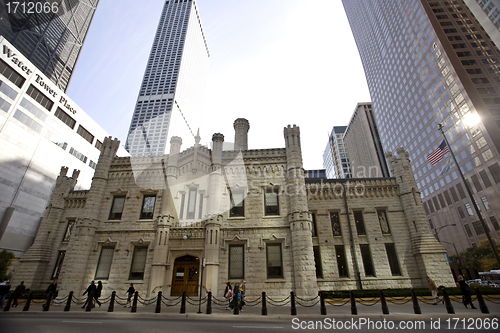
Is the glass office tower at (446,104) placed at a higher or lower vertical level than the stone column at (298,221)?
higher

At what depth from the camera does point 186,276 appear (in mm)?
19094

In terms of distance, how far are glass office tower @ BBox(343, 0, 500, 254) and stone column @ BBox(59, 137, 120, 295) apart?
5025cm

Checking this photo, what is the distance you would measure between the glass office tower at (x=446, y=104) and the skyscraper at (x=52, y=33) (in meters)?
137

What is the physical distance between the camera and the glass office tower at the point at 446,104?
54.6 meters

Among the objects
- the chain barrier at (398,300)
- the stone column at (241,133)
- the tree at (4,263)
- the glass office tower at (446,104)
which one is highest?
the glass office tower at (446,104)

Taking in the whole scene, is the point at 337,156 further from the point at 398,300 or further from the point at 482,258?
the point at 398,300

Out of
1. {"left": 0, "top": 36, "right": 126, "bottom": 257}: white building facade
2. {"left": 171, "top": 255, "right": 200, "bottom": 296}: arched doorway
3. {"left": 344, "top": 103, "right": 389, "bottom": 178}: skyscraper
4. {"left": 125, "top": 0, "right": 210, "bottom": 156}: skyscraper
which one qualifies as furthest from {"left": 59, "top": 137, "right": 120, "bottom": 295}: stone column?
{"left": 125, "top": 0, "right": 210, "bottom": 156}: skyscraper

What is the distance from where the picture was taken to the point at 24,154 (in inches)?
1884

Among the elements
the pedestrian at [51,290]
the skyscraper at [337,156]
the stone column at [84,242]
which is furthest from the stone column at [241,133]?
the skyscraper at [337,156]

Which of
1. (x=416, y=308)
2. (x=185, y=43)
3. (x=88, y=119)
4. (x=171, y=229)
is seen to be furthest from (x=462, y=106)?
(x=185, y=43)

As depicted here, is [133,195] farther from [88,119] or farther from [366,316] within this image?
[88,119]

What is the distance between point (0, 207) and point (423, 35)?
115231 mm

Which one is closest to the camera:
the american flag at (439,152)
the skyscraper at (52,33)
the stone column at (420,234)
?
the stone column at (420,234)

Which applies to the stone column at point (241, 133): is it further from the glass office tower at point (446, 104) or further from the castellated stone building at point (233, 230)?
the glass office tower at point (446, 104)
